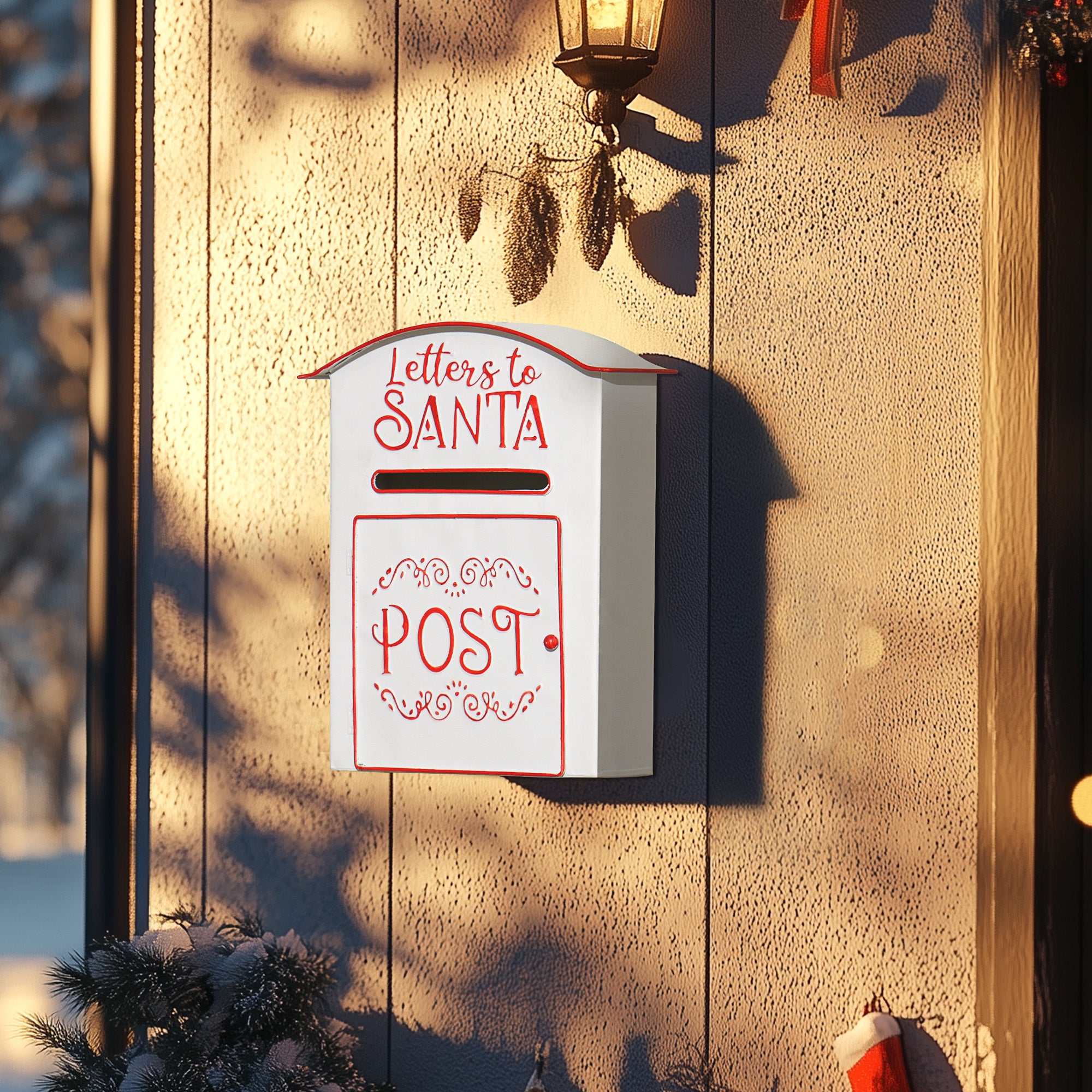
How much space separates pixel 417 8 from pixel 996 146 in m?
0.99

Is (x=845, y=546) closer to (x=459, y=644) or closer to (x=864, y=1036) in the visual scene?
(x=459, y=644)

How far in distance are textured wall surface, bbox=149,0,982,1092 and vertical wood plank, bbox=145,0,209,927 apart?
0.04 ft

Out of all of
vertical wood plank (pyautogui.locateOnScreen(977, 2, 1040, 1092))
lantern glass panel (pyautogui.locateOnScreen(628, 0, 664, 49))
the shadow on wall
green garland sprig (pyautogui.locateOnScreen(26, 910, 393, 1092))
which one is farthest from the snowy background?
vertical wood plank (pyautogui.locateOnScreen(977, 2, 1040, 1092))

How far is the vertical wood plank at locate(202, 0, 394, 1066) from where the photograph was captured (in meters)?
2.24

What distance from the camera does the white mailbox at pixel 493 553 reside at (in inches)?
74.2

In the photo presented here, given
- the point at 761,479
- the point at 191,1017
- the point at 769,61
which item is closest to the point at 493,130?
the point at 769,61

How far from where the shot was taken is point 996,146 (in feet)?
6.24

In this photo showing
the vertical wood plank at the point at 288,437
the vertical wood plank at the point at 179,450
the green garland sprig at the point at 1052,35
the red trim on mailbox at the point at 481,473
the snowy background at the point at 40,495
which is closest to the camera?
the green garland sprig at the point at 1052,35

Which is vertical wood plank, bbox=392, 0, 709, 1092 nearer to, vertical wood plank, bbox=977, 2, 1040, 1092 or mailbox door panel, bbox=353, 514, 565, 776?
mailbox door panel, bbox=353, 514, 565, 776

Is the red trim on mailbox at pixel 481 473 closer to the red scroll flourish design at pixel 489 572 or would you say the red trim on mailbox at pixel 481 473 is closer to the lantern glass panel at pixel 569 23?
the red scroll flourish design at pixel 489 572

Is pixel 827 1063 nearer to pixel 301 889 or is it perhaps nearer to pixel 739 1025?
pixel 739 1025

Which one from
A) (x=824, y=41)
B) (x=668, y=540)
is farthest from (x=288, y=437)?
(x=824, y=41)

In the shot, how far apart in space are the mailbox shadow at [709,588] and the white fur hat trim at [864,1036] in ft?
1.16

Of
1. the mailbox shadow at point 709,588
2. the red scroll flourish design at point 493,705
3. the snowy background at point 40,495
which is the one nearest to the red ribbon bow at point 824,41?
the mailbox shadow at point 709,588
